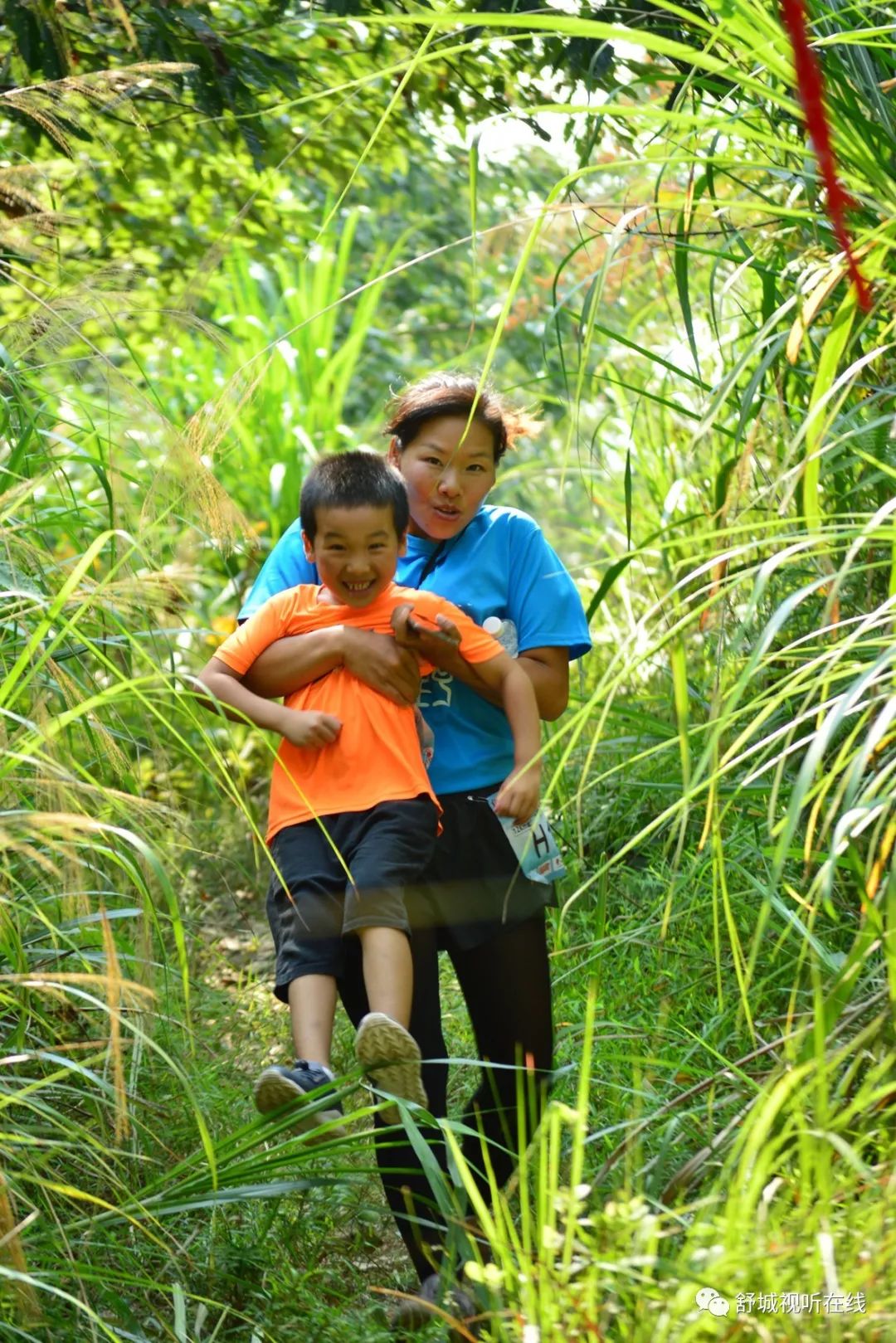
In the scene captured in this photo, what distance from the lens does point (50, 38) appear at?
12.0ft

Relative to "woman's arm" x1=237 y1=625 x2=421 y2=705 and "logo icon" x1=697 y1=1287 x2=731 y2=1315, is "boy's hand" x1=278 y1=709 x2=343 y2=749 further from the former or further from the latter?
"logo icon" x1=697 y1=1287 x2=731 y2=1315

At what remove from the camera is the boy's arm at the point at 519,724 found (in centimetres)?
278

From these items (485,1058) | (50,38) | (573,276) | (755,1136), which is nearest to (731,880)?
(485,1058)

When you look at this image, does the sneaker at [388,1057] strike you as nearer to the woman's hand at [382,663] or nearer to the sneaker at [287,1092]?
the sneaker at [287,1092]

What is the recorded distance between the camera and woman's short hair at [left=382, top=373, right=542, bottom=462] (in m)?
2.96

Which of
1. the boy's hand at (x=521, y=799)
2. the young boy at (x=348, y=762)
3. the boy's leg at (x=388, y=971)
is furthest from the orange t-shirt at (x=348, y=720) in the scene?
the boy's leg at (x=388, y=971)

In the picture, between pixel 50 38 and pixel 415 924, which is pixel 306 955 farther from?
pixel 50 38

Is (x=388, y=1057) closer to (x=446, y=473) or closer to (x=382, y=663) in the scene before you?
(x=382, y=663)

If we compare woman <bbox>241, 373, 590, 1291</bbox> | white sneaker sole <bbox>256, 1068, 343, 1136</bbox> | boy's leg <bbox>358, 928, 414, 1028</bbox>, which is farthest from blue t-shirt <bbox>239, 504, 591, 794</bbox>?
white sneaker sole <bbox>256, 1068, 343, 1136</bbox>

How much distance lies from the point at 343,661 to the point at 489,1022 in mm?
690

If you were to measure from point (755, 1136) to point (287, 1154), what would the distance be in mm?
817

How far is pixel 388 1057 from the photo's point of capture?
7.69 feet

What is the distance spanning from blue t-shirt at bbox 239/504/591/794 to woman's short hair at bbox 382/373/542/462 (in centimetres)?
16

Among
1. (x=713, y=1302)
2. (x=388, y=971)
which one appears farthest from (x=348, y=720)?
(x=713, y=1302)
